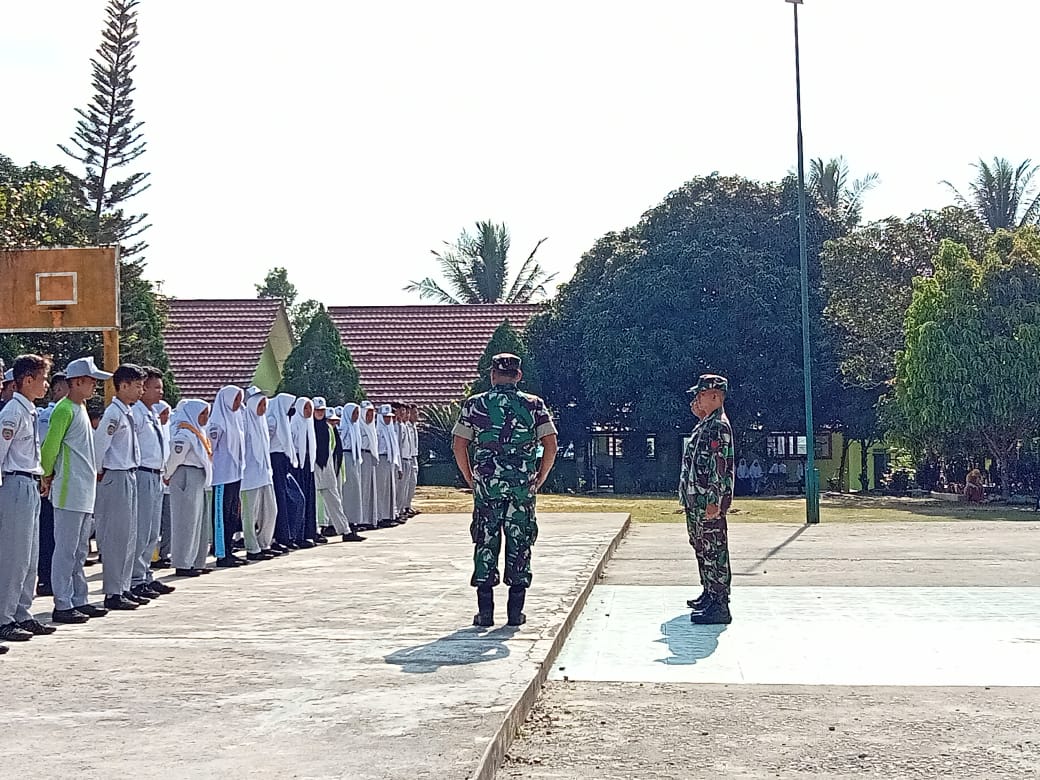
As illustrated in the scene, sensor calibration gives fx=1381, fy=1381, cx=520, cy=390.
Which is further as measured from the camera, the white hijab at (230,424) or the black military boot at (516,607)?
the white hijab at (230,424)

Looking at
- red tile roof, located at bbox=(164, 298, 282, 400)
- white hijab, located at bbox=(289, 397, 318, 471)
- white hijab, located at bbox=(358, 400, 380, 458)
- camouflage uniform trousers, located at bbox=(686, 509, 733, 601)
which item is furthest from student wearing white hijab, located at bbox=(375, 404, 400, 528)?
red tile roof, located at bbox=(164, 298, 282, 400)

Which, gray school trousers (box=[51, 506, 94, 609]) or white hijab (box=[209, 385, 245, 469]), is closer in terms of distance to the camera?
gray school trousers (box=[51, 506, 94, 609])

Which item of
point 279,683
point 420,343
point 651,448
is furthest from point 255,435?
point 420,343

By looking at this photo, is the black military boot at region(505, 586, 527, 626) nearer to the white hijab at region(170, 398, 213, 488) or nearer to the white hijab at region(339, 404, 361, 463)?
the white hijab at region(170, 398, 213, 488)

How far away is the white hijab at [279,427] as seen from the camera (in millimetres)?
15828

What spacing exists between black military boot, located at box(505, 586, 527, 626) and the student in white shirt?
9.89 feet

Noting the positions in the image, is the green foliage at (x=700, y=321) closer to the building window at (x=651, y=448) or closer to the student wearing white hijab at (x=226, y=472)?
the building window at (x=651, y=448)

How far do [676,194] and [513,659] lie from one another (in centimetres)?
3252

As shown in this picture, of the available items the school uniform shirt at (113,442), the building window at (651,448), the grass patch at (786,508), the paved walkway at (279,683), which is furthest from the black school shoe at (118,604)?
the building window at (651,448)

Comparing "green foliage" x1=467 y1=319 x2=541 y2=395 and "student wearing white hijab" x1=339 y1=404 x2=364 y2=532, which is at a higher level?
"green foliage" x1=467 y1=319 x2=541 y2=395

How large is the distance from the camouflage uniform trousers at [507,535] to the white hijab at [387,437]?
1144 cm

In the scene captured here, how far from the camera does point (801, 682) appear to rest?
803cm

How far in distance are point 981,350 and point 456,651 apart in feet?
76.9

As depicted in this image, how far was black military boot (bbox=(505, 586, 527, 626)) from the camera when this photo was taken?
9.14 metres
